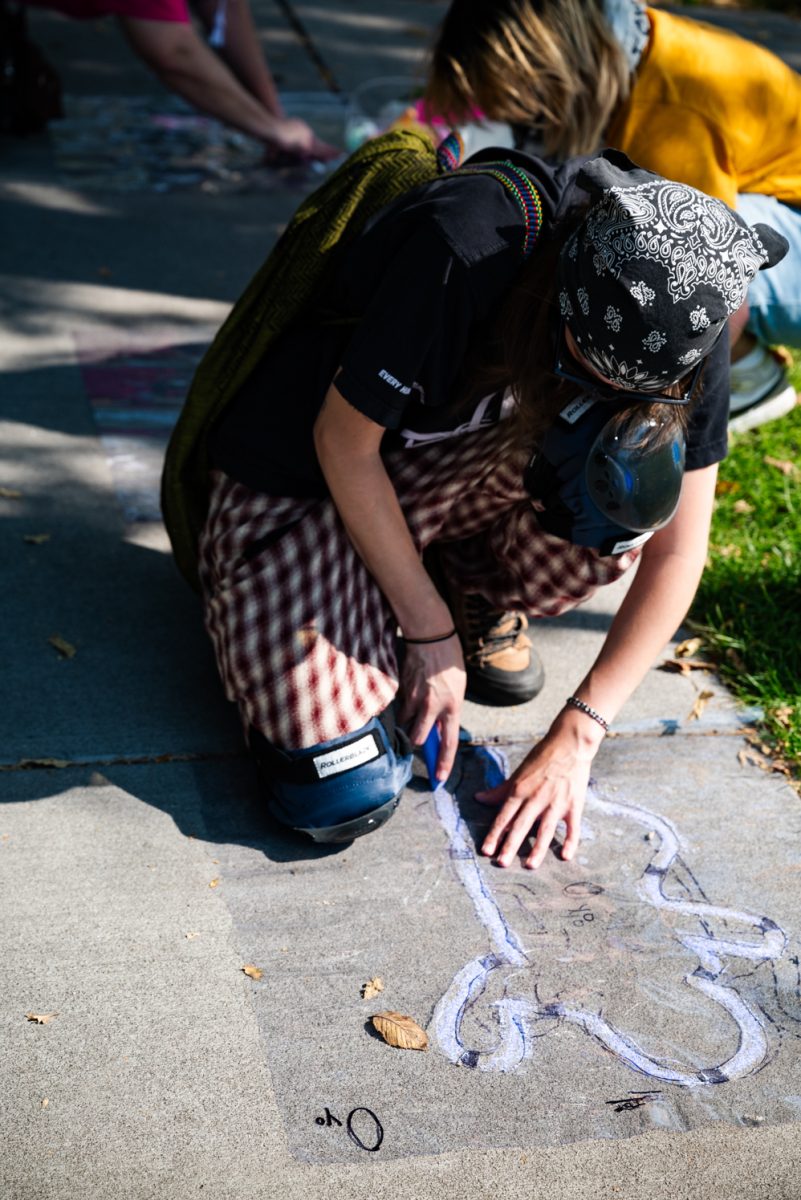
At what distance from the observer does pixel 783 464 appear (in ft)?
11.4

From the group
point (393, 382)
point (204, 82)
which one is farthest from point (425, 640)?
point (204, 82)

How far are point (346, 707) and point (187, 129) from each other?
12.2 feet

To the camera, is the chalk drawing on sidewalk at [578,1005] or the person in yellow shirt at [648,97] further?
the person in yellow shirt at [648,97]

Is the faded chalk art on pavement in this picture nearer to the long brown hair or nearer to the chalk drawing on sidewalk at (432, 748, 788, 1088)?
the chalk drawing on sidewalk at (432, 748, 788, 1088)

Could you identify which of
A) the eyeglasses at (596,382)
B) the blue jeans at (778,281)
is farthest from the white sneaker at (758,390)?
the eyeglasses at (596,382)

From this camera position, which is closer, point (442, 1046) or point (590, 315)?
point (590, 315)

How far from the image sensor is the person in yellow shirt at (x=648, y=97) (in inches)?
101

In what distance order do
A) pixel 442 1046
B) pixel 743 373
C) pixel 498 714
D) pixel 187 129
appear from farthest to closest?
pixel 187 129 < pixel 743 373 < pixel 498 714 < pixel 442 1046

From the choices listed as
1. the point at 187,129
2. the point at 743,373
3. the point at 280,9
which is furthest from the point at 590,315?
the point at 280,9

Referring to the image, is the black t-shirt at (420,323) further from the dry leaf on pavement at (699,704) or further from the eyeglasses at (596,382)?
the dry leaf on pavement at (699,704)

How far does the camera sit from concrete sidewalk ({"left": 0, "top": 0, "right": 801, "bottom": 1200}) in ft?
5.80

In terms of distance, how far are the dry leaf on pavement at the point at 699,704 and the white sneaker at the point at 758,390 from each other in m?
1.00

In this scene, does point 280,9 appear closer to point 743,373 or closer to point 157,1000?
point 743,373

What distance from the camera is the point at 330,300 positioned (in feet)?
7.28
